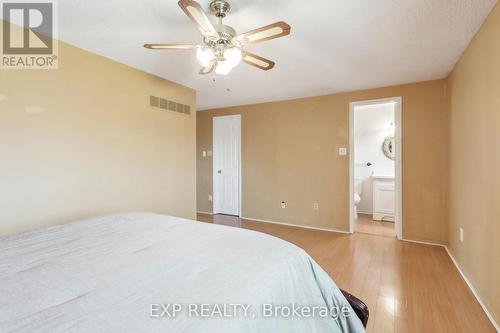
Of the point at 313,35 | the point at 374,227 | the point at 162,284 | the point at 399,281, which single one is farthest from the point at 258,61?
the point at 374,227

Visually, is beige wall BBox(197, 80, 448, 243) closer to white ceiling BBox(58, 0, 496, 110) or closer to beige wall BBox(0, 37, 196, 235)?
white ceiling BBox(58, 0, 496, 110)

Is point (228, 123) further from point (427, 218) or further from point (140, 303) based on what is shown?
point (140, 303)

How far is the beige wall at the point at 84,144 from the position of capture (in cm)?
197

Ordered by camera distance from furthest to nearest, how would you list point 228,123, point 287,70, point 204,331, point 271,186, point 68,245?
1. point 228,123
2. point 271,186
3. point 287,70
4. point 68,245
5. point 204,331

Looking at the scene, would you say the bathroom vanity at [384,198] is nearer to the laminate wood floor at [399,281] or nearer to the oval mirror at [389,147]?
the oval mirror at [389,147]

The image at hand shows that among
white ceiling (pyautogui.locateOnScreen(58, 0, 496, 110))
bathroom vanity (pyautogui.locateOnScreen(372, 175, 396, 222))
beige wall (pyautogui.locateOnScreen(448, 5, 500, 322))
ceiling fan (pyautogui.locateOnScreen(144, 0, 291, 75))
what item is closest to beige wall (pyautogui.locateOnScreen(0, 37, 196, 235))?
white ceiling (pyautogui.locateOnScreen(58, 0, 496, 110))

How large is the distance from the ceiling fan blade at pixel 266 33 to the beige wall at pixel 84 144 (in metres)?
1.83

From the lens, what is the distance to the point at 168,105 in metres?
3.29

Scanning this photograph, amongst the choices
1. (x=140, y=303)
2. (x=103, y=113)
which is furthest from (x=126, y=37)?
(x=140, y=303)

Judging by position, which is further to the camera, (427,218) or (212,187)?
(212,187)

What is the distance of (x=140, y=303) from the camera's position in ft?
2.53

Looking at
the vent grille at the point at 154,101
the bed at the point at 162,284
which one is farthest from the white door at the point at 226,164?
the bed at the point at 162,284

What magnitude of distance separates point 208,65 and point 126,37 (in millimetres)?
942

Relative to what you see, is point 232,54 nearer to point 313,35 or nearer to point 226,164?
point 313,35
